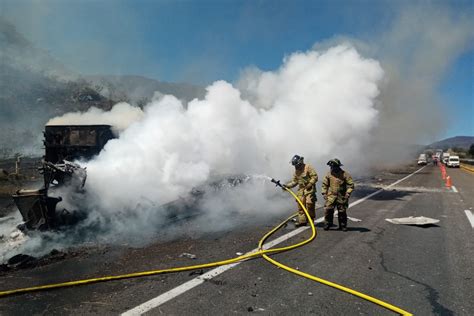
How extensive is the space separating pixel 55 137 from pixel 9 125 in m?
24.3

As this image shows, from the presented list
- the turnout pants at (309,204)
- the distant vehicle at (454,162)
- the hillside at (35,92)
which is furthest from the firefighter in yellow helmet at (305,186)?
the distant vehicle at (454,162)

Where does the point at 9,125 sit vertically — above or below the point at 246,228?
above

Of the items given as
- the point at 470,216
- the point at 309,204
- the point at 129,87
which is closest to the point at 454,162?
the point at 470,216

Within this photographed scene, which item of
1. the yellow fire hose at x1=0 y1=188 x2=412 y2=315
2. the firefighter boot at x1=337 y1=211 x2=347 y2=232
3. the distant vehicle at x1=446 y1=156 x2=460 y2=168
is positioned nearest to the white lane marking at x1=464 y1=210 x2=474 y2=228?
the firefighter boot at x1=337 y1=211 x2=347 y2=232

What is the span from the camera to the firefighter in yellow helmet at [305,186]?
7.88 meters

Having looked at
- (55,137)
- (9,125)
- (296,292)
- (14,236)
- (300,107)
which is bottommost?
(296,292)

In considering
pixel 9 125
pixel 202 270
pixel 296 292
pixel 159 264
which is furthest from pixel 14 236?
pixel 9 125

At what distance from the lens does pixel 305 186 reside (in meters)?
8.24

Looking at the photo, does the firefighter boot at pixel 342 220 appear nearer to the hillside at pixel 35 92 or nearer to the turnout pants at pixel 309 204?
the turnout pants at pixel 309 204

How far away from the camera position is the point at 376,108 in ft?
50.7

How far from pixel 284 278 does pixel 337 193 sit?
343 centimetres

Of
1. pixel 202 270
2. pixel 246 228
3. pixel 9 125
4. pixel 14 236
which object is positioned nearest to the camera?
pixel 202 270

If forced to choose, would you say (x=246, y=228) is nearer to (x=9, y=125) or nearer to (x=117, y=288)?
(x=117, y=288)

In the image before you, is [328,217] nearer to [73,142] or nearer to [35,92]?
[73,142]
